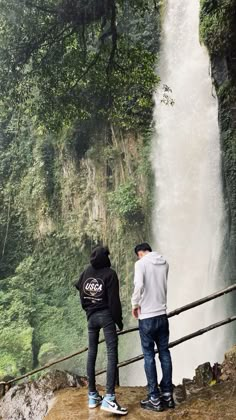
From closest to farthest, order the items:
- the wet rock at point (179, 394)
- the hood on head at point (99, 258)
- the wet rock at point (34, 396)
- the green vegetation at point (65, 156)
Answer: the hood on head at point (99, 258) → the wet rock at point (179, 394) → the wet rock at point (34, 396) → the green vegetation at point (65, 156)

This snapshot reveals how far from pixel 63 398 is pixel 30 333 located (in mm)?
9469

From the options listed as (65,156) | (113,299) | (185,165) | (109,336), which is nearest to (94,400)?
(109,336)

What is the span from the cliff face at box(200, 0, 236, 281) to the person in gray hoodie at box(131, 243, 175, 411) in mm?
4715

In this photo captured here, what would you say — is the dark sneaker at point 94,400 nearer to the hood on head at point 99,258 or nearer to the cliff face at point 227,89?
the hood on head at point 99,258

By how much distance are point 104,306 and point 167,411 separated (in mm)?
981

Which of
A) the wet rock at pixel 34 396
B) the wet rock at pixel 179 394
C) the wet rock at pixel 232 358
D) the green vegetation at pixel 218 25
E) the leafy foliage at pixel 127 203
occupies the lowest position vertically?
the wet rock at pixel 34 396

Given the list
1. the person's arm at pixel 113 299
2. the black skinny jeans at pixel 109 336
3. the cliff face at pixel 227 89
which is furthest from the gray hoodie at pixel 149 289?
the cliff face at pixel 227 89

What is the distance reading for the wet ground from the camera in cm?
306

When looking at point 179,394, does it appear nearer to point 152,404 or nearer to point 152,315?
point 152,404

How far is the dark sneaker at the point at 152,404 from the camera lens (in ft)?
10.4

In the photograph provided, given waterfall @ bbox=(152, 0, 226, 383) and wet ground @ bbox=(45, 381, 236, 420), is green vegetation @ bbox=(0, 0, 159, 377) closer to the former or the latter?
waterfall @ bbox=(152, 0, 226, 383)

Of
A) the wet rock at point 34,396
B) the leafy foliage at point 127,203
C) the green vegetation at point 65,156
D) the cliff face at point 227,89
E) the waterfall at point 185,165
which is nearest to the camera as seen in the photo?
the wet rock at point 34,396

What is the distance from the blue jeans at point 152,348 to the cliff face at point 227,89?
15.4 feet

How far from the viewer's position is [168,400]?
3258 millimetres
